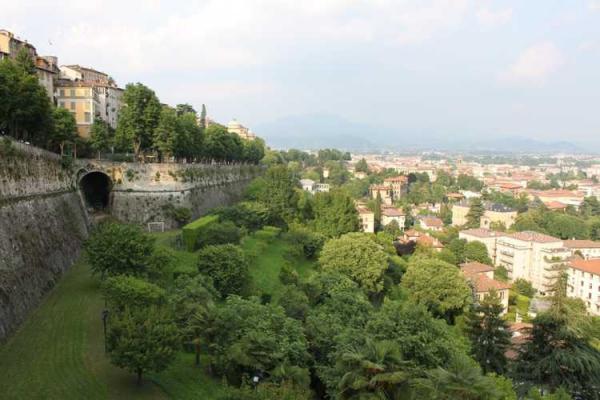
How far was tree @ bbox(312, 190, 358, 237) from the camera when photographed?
55938mm

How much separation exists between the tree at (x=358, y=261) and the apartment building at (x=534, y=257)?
148 feet

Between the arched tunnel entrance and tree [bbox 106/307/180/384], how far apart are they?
28134 mm

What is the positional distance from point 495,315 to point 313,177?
14069cm

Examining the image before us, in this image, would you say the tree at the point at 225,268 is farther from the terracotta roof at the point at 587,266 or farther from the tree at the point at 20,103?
the terracotta roof at the point at 587,266

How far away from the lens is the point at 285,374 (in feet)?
58.6

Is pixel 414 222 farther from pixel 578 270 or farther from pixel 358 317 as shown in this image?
pixel 358 317

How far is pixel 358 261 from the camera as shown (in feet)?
132

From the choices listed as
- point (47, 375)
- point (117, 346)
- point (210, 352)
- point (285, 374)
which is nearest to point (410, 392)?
point (285, 374)

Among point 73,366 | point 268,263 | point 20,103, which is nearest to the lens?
point 73,366

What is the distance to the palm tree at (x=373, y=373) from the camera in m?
17.0

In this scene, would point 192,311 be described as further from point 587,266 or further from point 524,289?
point 587,266

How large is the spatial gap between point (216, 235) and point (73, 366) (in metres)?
19.4

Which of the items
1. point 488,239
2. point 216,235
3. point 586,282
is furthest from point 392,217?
point 216,235

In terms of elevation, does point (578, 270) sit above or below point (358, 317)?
below
